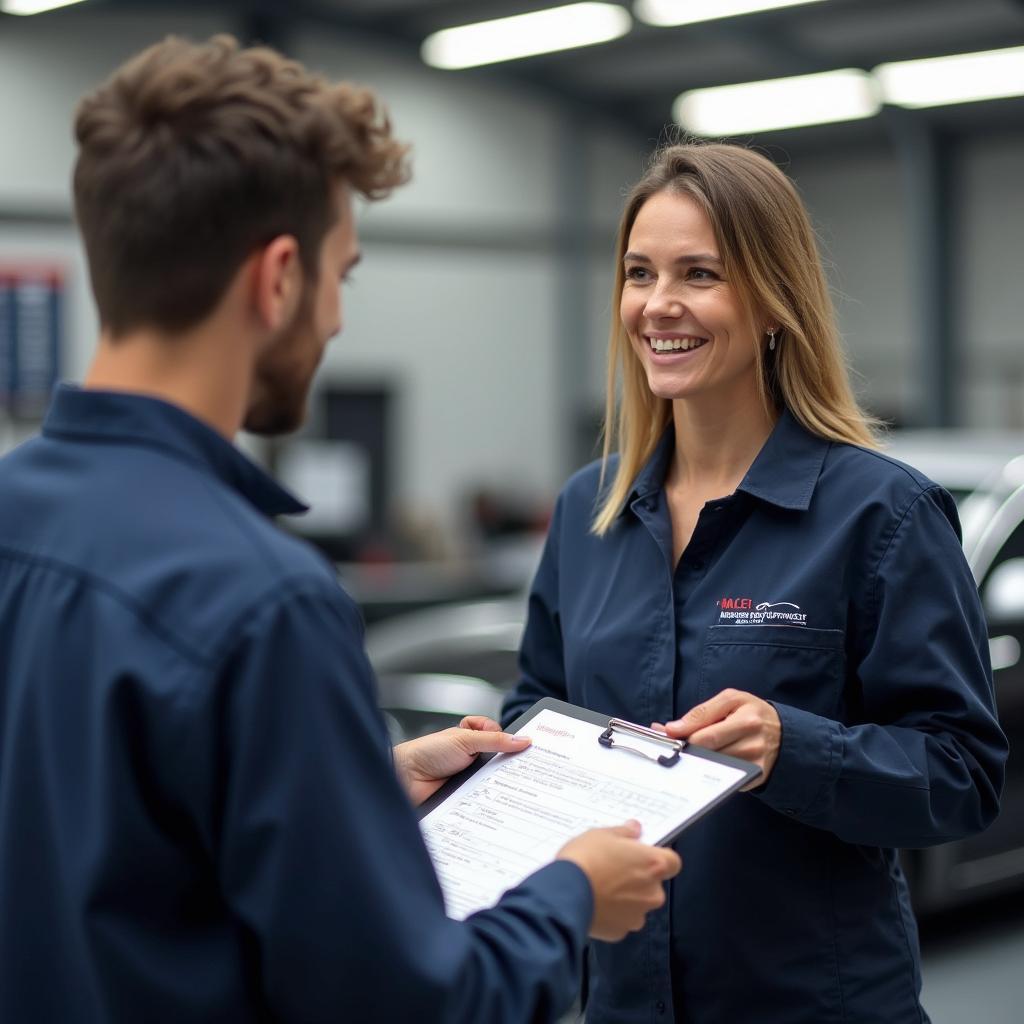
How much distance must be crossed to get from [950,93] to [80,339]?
7.89m

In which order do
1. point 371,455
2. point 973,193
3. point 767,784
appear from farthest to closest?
1. point 973,193
2. point 371,455
3. point 767,784

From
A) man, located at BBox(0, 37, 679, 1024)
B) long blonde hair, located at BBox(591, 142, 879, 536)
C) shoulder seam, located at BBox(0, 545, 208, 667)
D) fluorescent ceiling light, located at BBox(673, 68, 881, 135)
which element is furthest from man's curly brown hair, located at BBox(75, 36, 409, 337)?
fluorescent ceiling light, located at BBox(673, 68, 881, 135)

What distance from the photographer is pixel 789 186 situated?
2209 millimetres

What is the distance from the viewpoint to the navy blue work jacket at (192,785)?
46.7 inches

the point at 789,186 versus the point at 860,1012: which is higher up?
the point at 789,186

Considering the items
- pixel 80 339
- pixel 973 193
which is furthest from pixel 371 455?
pixel 973 193

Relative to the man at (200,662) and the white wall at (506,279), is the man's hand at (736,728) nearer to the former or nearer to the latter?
the man at (200,662)

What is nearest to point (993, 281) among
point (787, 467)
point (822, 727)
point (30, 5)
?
point (30, 5)

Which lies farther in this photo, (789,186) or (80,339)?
(80,339)

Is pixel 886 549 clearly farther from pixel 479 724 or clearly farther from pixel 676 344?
pixel 479 724

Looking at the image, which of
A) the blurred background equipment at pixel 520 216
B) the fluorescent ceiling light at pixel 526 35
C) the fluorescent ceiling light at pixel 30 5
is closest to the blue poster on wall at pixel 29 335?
the blurred background equipment at pixel 520 216

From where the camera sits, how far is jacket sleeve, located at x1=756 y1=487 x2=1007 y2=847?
6.20ft

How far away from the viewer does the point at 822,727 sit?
190 cm

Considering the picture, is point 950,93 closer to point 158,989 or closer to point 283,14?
point 283,14
